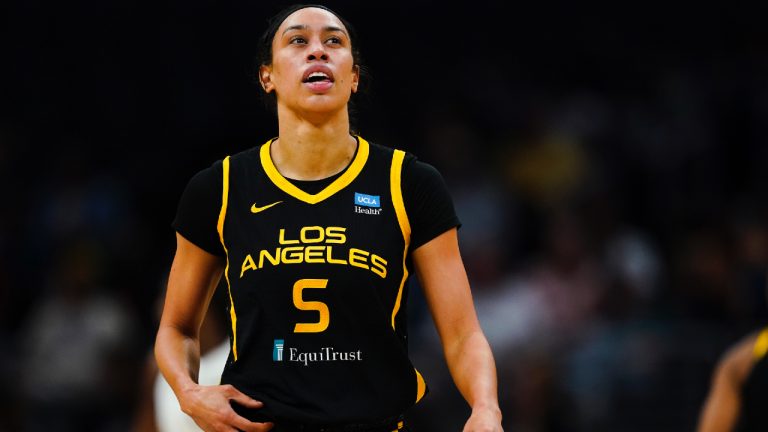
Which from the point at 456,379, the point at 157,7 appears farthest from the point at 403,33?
the point at 456,379

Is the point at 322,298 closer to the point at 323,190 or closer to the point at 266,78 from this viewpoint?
the point at 323,190

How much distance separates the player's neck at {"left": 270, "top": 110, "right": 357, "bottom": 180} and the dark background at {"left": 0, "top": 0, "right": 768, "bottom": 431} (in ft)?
15.6

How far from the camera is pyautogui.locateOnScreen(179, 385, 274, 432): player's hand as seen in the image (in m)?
3.74

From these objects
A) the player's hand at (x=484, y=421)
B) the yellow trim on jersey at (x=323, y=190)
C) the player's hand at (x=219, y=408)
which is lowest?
the player's hand at (x=484, y=421)

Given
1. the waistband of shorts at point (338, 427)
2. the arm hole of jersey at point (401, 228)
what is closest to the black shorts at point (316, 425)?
the waistband of shorts at point (338, 427)

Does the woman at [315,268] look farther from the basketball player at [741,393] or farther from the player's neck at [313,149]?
the basketball player at [741,393]

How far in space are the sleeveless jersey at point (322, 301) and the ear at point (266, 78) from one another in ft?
1.25

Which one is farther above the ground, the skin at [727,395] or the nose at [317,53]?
the nose at [317,53]

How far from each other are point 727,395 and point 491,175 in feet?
16.7

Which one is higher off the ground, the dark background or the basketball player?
the dark background

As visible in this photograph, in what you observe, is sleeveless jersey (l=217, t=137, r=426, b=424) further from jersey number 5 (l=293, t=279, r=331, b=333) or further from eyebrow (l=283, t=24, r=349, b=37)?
eyebrow (l=283, t=24, r=349, b=37)

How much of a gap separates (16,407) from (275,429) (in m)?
6.44

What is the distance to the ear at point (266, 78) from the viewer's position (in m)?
4.16

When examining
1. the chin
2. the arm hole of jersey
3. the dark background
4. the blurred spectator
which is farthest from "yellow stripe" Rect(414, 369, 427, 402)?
the dark background
